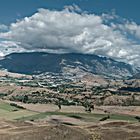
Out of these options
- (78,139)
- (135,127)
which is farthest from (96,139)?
(135,127)

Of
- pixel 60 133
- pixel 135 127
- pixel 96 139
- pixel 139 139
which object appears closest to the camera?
pixel 96 139

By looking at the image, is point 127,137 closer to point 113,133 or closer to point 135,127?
point 113,133

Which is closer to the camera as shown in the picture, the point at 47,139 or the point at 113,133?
the point at 47,139

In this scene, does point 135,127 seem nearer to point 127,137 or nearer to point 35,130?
point 127,137

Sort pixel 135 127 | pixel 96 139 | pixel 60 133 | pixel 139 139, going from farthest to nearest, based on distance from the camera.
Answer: pixel 135 127, pixel 60 133, pixel 139 139, pixel 96 139

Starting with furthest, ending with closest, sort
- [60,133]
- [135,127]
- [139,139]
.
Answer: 1. [135,127]
2. [60,133]
3. [139,139]

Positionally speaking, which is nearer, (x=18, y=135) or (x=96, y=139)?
(x=96, y=139)

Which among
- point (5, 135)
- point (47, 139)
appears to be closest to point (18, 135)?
point (5, 135)
